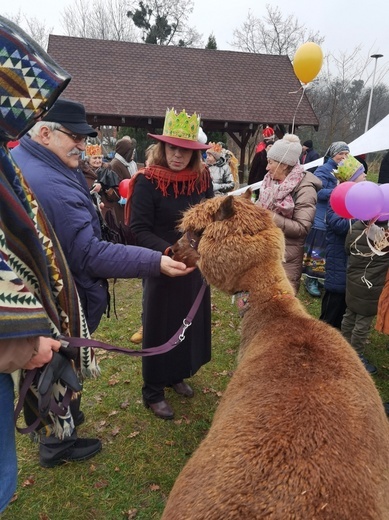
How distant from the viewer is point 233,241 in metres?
2.28

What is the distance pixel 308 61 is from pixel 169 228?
7026 mm

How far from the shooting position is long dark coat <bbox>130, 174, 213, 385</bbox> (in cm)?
295

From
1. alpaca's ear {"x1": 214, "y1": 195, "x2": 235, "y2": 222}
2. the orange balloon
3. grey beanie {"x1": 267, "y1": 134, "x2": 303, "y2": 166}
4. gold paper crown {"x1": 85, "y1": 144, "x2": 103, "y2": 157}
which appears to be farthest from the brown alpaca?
the orange balloon

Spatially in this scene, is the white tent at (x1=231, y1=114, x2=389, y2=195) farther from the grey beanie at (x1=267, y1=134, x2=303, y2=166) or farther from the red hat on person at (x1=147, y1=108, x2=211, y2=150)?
the red hat on person at (x1=147, y1=108, x2=211, y2=150)

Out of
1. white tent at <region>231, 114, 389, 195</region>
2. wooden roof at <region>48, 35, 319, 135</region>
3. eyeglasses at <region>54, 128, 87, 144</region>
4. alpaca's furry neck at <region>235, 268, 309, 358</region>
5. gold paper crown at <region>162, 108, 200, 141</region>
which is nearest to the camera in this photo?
alpaca's furry neck at <region>235, 268, 309, 358</region>

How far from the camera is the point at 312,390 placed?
1.43 metres

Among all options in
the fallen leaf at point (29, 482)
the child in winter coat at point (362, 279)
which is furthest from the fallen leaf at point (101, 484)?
the child in winter coat at point (362, 279)

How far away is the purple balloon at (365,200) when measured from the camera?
3084mm

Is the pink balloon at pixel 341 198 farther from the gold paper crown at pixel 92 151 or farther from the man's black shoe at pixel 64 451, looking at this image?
the gold paper crown at pixel 92 151

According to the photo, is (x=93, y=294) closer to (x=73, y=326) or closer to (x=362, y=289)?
(x=73, y=326)

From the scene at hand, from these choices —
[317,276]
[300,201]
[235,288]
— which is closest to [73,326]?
[235,288]

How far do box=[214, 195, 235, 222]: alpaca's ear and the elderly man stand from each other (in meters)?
0.39

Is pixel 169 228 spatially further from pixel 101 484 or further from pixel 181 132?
pixel 101 484

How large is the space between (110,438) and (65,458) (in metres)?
0.43
